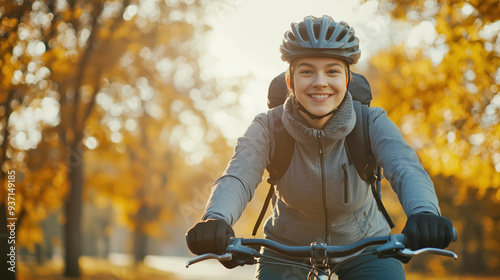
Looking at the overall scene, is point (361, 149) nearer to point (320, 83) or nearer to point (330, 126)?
point (330, 126)

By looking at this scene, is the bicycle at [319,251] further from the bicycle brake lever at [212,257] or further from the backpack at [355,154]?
the backpack at [355,154]

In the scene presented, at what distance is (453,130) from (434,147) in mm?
547

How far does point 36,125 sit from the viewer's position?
13.3 metres

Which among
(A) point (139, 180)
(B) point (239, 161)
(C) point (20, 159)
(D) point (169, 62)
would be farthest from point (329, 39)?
(A) point (139, 180)

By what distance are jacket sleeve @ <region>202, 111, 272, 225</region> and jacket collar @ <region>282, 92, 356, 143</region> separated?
0.60 ft

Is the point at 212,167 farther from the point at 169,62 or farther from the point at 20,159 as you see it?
the point at 20,159

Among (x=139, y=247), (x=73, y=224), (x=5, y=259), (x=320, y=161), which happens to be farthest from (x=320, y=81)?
(x=139, y=247)

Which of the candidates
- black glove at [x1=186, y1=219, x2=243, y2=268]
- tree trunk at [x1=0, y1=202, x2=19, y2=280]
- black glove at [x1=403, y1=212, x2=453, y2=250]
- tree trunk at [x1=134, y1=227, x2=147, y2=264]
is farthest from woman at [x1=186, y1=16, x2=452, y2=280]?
tree trunk at [x1=134, y1=227, x2=147, y2=264]

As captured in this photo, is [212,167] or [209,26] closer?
[209,26]

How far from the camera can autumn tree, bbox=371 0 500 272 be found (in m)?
7.81

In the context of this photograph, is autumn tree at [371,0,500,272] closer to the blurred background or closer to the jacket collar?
the blurred background

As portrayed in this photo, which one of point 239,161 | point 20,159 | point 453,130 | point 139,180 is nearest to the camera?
point 239,161

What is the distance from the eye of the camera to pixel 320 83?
9.27 feet

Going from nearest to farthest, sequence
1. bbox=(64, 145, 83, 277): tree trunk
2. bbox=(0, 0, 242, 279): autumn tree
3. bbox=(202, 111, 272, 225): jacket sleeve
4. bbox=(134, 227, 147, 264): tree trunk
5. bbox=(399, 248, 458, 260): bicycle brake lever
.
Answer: bbox=(399, 248, 458, 260): bicycle brake lever < bbox=(202, 111, 272, 225): jacket sleeve < bbox=(0, 0, 242, 279): autumn tree < bbox=(64, 145, 83, 277): tree trunk < bbox=(134, 227, 147, 264): tree trunk
